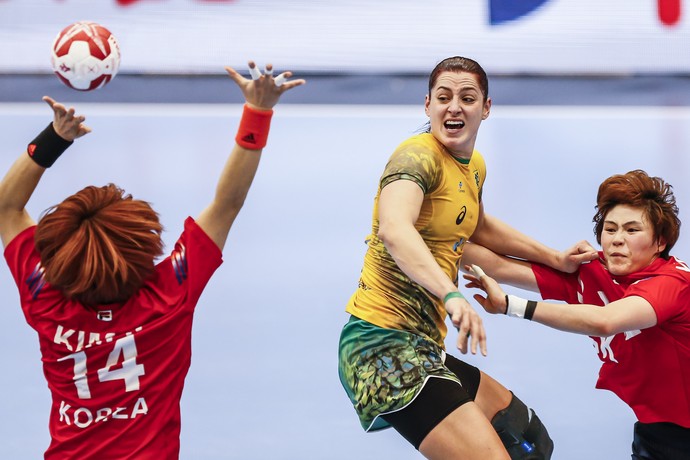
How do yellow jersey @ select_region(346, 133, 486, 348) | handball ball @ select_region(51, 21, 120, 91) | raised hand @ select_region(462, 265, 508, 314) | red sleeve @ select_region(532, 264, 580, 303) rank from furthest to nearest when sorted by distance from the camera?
handball ball @ select_region(51, 21, 120, 91) < red sleeve @ select_region(532, 264, 580, 303) < yellow jersey @ select_region(346, 133, 486, 348) < raised hand @ select_region(462, 265, 508, 314)

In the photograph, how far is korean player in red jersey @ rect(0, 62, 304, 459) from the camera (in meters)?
2.93

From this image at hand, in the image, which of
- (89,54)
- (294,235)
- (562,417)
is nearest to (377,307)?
(562,417)

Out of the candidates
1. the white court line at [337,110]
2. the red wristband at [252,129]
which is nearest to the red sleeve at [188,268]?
the red wristband at [252,129]

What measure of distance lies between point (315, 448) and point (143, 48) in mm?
8522

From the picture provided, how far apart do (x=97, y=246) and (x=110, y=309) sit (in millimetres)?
195

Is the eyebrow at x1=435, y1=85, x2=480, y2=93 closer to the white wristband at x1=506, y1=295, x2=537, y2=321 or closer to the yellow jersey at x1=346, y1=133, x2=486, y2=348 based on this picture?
the yellow jersey at x1=346, y1=133, x2=486, y2=348

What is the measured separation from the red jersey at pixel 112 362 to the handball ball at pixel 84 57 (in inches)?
79.1

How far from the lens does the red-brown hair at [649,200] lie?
12.9 ft

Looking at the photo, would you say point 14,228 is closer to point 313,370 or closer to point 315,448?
point 315,448

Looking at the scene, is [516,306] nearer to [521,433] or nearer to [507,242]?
[521,433]

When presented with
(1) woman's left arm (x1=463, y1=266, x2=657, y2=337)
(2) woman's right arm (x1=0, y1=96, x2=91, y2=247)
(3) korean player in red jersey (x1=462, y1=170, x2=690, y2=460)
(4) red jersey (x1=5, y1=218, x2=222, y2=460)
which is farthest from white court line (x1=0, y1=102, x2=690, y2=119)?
(4) red jersey (x1=5, y1=218, x2=222, y2=460)

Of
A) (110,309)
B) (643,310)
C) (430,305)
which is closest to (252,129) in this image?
(110,309)

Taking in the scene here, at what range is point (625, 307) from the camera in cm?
364

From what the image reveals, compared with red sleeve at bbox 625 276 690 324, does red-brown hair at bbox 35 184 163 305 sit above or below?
above
